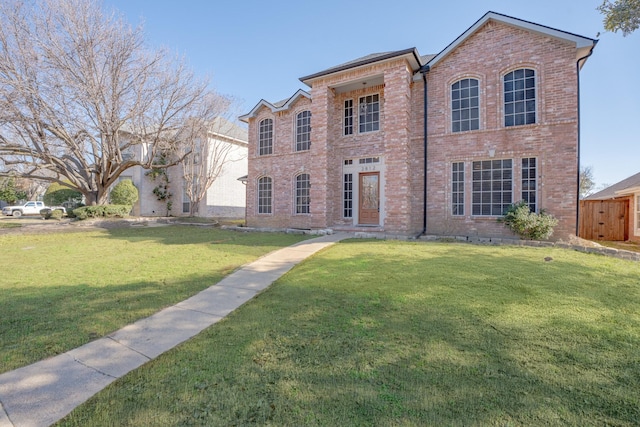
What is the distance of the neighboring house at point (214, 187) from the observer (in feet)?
79.5

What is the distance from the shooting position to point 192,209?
22031mm

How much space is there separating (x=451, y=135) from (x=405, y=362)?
34.4ft

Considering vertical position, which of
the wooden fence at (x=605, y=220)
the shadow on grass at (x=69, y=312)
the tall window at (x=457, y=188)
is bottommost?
the shadow on grass at (x=69, y=312)

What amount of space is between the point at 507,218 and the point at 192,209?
20.0 meters

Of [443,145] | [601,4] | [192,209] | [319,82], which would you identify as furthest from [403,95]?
[192,209]

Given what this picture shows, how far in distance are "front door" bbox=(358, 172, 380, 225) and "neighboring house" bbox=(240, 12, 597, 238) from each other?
44 millimetres

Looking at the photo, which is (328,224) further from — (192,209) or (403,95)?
(192,209)

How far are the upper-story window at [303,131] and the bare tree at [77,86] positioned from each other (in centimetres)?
647

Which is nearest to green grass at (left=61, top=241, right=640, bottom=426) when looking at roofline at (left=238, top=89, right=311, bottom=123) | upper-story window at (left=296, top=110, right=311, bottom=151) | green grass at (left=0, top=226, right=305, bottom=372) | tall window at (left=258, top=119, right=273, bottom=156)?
green grass at (left=0, top=226, right=305, bottom=372)

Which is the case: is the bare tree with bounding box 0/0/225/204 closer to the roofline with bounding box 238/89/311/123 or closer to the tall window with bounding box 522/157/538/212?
the roofline with bounding box 238/89/311/123

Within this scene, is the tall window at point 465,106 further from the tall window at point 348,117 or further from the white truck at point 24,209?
the white truck at point 24,209

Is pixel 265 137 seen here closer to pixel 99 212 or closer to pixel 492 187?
pixel 99 212

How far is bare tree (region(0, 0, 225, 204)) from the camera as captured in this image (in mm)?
12719

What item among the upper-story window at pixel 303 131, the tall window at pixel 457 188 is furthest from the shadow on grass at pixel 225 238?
the tall window at pixel 457 188
